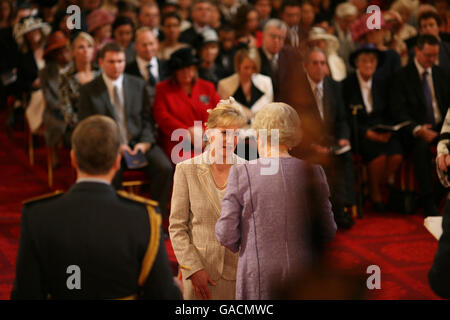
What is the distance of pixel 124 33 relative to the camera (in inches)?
253

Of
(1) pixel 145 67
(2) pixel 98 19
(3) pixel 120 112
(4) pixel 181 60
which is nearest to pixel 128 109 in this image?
(3) pixel 120 112

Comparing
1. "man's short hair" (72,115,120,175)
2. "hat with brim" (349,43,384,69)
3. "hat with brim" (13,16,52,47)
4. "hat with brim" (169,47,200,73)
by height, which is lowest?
"man's short hair" (72,115,120,175)

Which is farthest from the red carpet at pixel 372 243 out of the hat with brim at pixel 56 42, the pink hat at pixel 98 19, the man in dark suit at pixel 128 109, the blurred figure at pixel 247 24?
the blurred figure at pixel 247 24

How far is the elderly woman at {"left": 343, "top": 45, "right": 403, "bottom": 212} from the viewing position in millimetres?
5457

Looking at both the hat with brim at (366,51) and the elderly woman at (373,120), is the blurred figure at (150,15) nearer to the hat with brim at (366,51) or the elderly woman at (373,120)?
the hat with brim at (366,51)

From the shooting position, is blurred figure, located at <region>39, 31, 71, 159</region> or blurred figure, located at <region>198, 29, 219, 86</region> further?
blurred figure, located at <region>198, 29, 219, 86</region>

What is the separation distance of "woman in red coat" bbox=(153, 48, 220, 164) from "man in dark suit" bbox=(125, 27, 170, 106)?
48 cm

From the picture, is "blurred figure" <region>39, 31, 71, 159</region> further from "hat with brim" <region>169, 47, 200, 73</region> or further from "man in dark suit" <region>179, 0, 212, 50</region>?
"man in dark suit" <region>179, 0, 212, 50</region>

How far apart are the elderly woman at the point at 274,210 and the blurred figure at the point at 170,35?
421cm

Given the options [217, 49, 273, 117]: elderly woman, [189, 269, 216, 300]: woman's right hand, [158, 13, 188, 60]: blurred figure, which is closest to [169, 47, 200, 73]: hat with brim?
[217, 49, 273, 117]: elderly woman

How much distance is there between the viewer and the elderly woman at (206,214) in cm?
269

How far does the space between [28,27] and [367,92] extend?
346cm
